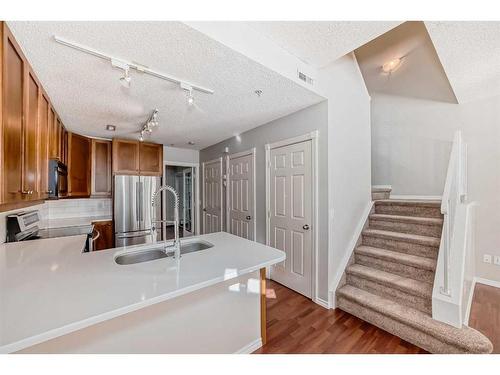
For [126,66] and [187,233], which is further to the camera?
[187,233]

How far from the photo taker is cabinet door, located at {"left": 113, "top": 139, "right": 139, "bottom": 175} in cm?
387

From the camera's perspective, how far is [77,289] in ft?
3.67

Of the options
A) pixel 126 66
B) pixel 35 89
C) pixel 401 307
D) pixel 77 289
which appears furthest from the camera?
pixel 401 307

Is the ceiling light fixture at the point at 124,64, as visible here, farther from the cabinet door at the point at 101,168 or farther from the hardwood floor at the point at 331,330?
the cabinet door at the point at 101,168

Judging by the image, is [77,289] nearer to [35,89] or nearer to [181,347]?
[181,347]

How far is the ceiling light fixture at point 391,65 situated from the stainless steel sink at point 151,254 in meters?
3.75

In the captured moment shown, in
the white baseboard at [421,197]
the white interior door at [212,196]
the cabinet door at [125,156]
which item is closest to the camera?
the white baseboard at [421,197]

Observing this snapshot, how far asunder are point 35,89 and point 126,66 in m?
0.82

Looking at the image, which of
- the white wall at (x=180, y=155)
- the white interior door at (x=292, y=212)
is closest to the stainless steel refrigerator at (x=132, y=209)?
the white wall at (x=180, y=155)

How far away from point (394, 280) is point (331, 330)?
2.81ft

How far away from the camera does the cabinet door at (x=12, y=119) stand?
117 centimetres

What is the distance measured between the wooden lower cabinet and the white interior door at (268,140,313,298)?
9.08 feet

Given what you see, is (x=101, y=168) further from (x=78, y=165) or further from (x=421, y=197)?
(x=421, y=197)
